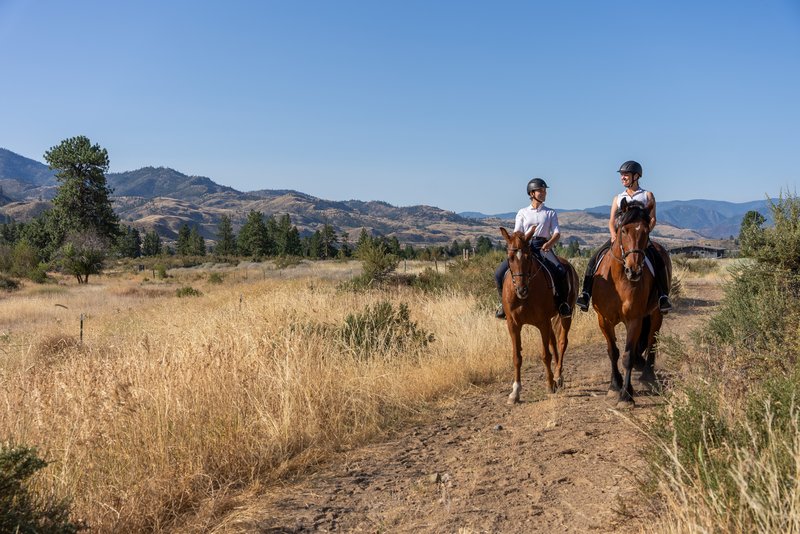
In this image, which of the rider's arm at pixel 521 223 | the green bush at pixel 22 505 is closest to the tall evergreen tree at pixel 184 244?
the rider's arm at pixel 521 223

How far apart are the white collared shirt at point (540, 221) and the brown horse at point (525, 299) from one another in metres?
0.51

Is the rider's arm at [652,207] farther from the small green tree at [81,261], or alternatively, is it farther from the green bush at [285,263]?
the green bush at [285,263]

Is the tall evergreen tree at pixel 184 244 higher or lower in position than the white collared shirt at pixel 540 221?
lower

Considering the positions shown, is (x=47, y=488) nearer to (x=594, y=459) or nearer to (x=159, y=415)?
(x=159, y=415)

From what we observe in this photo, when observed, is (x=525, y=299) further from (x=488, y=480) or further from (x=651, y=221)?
(x=488, y=480)

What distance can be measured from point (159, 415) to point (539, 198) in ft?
17.8

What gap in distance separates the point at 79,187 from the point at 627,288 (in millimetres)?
59867

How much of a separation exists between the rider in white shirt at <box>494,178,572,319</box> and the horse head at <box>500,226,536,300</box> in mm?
533

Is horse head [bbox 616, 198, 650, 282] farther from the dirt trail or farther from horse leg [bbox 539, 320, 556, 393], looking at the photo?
the dirt trail

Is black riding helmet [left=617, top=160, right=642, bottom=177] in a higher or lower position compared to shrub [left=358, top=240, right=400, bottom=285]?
higher

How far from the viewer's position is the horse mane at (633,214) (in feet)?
22.9

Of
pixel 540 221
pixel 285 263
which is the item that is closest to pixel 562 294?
pixel 540 221

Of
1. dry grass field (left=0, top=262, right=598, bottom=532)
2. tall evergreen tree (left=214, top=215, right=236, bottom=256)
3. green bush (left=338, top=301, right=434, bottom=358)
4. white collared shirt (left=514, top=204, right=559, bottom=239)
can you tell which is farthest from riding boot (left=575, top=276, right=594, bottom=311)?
tall evergreen tree (left=214, top=215, right=236, bottom=256)

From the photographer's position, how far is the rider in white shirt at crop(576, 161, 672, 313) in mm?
7375
